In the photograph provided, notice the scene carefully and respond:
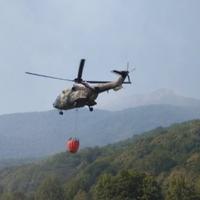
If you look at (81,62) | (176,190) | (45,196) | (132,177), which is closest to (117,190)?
(132,177)

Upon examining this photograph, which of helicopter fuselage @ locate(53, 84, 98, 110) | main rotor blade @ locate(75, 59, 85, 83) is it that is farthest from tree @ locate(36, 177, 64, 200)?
main rotor blade @ locate(75, 59, 85, 83)

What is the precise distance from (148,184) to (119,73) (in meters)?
72.5

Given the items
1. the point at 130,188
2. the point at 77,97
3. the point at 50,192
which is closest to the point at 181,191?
the point at 130,188

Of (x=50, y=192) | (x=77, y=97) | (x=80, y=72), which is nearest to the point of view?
(x=80, y=72)

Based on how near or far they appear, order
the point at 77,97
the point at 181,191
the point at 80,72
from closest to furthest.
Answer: the point at 80,72 < the point at 77,97 < the point at 181,191

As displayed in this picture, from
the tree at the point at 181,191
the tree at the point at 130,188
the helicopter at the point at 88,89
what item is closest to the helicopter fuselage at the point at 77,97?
the helicopter at the point at 88,89

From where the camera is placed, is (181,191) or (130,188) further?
(181,191)

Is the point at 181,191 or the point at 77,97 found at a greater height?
the point at 181,191

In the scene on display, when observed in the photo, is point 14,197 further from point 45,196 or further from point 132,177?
point 132,177

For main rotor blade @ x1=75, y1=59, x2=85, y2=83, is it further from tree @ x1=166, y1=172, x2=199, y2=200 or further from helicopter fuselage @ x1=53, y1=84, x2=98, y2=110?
tree @ x1=166, y1=172, x2=199, y2=200

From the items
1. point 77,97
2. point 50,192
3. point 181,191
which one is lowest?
point 77,97

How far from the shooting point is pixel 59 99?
55469mm

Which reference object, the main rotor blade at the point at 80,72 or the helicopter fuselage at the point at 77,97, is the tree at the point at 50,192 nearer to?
the helicopter fuselage at the point at 77,97

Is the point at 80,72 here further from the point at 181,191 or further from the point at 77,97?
the point at 181,191
